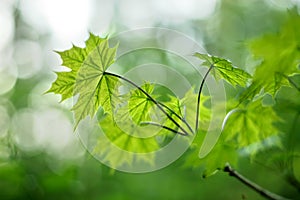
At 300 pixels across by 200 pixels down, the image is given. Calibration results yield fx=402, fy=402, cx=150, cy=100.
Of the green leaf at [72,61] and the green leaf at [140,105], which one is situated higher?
the green leaf at [72,61]

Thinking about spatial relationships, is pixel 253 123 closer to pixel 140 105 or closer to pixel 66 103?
pixel 140 105

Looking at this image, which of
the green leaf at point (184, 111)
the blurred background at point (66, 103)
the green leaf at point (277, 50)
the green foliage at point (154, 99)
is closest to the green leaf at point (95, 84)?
the green foliage at point (154, 99)

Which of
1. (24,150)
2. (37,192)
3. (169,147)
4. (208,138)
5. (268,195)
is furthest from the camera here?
(24,150)

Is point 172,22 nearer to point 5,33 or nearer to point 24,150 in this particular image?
point 5,33

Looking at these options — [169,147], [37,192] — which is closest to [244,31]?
[37,192]

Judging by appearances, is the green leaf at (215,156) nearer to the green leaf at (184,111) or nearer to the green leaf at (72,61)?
the green leaf at (184,111)

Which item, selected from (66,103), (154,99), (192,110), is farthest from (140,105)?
(66,103)
